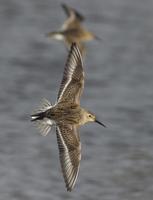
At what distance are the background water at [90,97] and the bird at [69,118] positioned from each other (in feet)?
2.19

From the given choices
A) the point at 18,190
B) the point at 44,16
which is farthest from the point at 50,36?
the point at 18,190

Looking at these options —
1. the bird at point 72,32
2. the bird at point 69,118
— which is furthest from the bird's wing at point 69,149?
the bird at point 72,32

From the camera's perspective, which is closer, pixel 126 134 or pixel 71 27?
pixel 126 134

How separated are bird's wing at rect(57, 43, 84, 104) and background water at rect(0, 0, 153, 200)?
83 cm

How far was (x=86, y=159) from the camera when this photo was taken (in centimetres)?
727

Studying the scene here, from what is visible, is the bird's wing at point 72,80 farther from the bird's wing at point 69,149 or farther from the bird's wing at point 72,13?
the bird's wing at point 72,13

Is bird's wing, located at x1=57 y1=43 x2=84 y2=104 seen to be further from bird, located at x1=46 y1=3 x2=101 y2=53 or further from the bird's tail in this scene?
bird, located at x1=46 y1=3 x2=101 y2=53

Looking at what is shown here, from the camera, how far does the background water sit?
6.87 metres

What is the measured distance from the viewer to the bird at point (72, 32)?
895 cm

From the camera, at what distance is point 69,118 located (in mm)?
6184

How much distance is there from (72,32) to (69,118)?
10.2ft

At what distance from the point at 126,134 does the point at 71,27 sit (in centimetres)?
196

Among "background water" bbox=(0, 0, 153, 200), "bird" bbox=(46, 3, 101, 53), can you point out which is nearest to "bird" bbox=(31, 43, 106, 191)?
"background water" bbox=(0, 0, 153, 200)

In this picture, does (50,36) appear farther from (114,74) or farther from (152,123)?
(152,123)
